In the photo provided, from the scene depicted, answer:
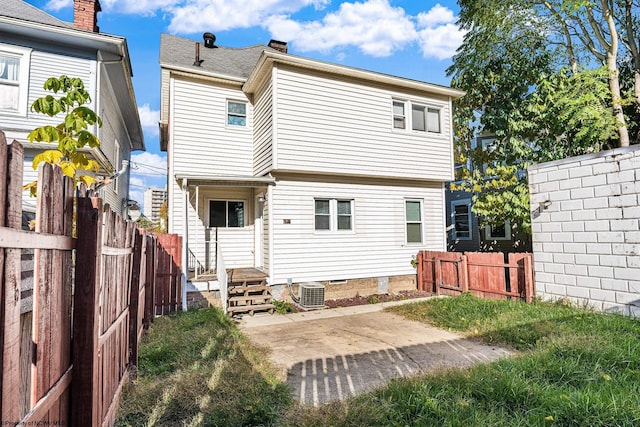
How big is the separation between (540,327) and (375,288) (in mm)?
4879

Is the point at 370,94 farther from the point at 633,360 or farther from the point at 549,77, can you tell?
the point at 633,360

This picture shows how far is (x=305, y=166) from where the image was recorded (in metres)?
8.85

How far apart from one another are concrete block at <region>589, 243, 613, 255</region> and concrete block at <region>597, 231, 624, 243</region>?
7 centimetres

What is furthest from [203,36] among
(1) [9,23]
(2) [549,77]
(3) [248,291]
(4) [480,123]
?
(2) [549,77]

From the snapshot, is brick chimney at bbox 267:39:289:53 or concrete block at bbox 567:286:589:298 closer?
concrete block at bbox 567:286:589:298

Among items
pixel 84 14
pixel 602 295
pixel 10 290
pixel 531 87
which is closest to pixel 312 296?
pixel 602 295

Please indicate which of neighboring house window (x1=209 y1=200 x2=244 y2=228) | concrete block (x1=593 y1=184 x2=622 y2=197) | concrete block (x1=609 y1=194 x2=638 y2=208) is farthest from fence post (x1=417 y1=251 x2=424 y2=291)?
neighboring house window (x1=209 y1=200 x2=244 y2=228)

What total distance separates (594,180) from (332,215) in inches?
226

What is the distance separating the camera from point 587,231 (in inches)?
259

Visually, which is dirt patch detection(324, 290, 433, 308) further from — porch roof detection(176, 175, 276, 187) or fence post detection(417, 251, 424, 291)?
porch roof detection(176, 175, 276, 187)

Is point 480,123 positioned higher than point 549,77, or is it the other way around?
point 549,77

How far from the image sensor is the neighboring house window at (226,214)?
9.62 meters

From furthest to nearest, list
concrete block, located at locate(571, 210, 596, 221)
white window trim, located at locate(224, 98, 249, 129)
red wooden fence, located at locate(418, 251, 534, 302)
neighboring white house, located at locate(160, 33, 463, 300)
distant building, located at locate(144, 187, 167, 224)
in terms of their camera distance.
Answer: distant building, located at locate(144, 187, 167, 224) < white window trim, located at locate(224, 98, 249, 129) < neighboring white house, located at locate(160, 33, 463, 300) < red wooden fence, located at locate(418, 251, 534, 302) < concrete block, located at locate(571, 210, 596, 221)

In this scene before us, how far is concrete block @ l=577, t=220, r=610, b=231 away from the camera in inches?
248
